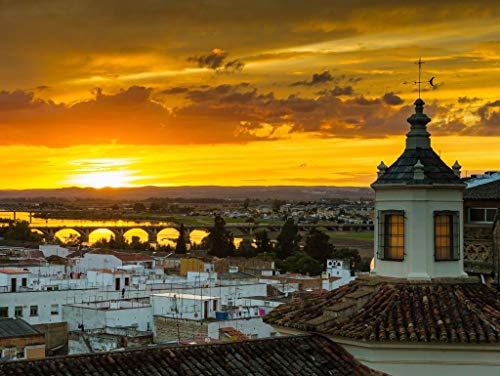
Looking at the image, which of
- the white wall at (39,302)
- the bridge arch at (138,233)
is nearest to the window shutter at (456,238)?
the white wall at (39,302)

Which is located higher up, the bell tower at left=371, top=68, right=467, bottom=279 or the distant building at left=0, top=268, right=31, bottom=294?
the bell tower at left=371, top=68, right=467, bottom=279

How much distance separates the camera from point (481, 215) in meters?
13.5

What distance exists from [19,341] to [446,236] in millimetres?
23023

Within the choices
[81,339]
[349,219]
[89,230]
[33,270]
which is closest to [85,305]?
[81,339]

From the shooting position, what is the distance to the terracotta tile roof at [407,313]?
11227 mm

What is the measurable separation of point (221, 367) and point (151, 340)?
25.0m

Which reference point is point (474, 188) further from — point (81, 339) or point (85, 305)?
point (85, 305)

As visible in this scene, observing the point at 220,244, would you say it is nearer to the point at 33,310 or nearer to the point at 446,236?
the point at 33,310

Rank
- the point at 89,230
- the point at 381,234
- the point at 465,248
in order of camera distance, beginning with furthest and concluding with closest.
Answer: the point at 89,230
the point at 465,248
the point at 381,234

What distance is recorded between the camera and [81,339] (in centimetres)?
3484

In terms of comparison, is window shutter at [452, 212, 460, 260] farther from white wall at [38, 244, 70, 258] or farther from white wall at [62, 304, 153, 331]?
white wall at [38, 244, 70, 258]

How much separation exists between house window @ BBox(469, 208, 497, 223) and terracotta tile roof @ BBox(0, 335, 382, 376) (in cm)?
308

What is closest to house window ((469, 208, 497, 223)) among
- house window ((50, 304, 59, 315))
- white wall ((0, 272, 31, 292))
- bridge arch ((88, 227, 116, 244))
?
house window ((50, 304, 59, 315))

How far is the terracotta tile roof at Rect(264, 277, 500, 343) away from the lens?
442 inches
